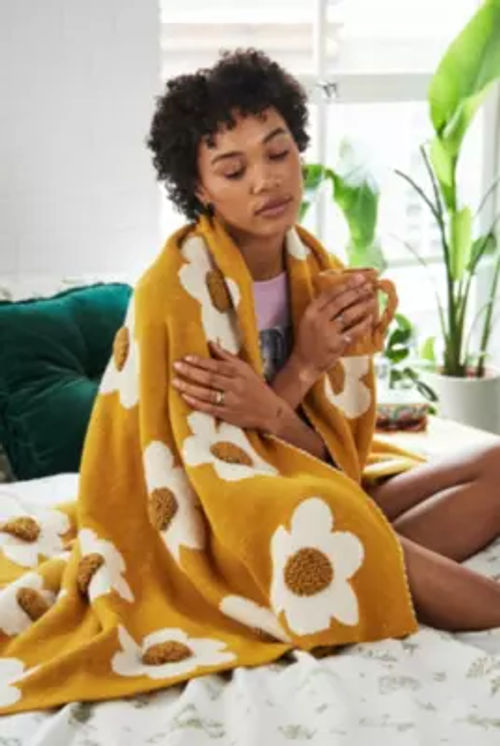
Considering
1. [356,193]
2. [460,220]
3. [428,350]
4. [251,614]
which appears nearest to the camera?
[251,614]

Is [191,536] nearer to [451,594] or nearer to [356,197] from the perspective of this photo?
[451,594]

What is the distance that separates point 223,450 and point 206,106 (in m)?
0.50

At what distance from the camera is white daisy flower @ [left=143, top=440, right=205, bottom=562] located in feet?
6.02

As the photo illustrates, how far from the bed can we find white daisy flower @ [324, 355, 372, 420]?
1.48ft

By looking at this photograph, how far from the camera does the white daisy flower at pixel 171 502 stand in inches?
72.2

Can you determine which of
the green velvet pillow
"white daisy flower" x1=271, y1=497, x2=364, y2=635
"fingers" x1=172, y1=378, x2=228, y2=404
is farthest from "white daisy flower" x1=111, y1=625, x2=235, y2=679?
the green velvet pillow

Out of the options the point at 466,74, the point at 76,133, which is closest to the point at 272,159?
the point at 76,133

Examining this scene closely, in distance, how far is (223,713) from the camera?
1555 millimetres

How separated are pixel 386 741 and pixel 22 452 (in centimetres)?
124

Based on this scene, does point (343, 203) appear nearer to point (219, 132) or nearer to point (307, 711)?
point (219, 132)

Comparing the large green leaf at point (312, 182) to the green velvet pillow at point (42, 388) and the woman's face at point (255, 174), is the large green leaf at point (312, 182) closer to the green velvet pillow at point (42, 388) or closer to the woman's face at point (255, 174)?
the green velvet pillow at point (42, 388)

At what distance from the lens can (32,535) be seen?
6.77ft

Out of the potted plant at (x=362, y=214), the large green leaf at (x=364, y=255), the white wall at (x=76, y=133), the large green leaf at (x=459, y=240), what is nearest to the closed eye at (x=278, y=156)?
the white wall at (x=76, y=133)

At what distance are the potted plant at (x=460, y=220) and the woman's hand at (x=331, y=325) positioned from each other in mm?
1297
